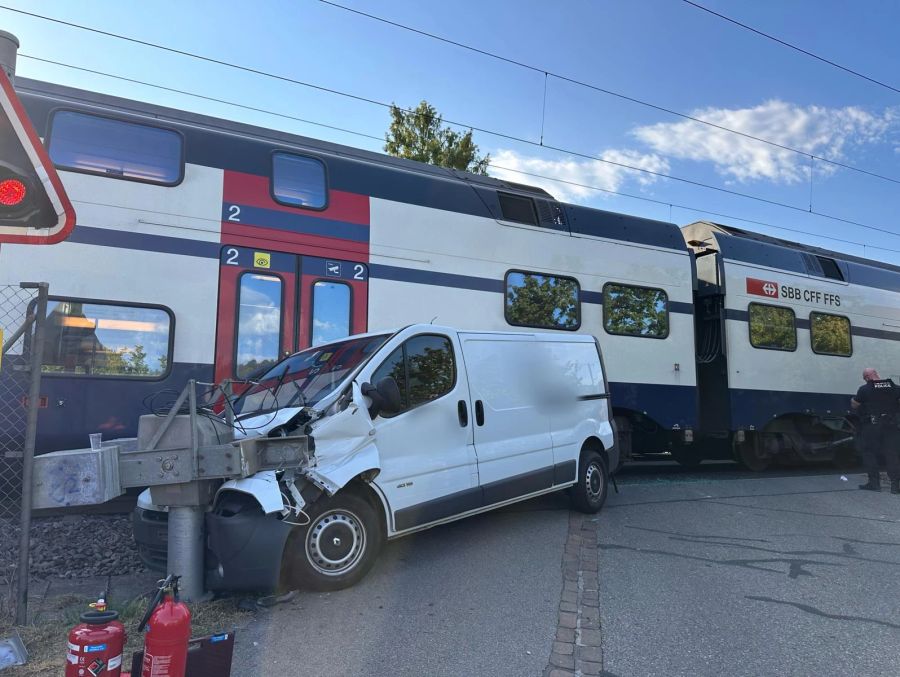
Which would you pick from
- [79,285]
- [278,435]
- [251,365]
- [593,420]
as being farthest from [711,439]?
[79,285]

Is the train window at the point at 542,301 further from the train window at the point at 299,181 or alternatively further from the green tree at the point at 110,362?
the green tree at the point at 110,362

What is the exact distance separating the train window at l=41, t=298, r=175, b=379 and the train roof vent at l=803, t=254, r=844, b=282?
37.1ft

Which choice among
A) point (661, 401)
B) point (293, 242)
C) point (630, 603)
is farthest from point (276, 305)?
point (661, 401)

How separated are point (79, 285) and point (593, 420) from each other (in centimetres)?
565

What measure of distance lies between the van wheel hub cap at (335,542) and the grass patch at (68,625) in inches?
22.6

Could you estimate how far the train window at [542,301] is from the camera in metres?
8.29

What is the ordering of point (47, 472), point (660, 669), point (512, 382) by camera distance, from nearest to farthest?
point (660, 669), point (47, 472), point (512, 382)

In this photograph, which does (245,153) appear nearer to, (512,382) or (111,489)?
(512,382)

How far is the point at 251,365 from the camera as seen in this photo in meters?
6.59

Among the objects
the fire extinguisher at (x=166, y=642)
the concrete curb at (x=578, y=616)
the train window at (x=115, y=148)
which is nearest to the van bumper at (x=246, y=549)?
the fire extinguisher at (x=166, y=642)

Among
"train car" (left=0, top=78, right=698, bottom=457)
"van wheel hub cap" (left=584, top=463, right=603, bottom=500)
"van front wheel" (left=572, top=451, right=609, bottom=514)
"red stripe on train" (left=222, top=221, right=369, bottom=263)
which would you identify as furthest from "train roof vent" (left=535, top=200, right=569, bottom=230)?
"van wheel hub cap" (left=584, top=463, right=603, bottom=500)

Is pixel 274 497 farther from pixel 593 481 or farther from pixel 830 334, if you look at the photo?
pixel 830 334

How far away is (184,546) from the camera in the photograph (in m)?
4.14

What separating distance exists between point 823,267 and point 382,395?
10.9m
